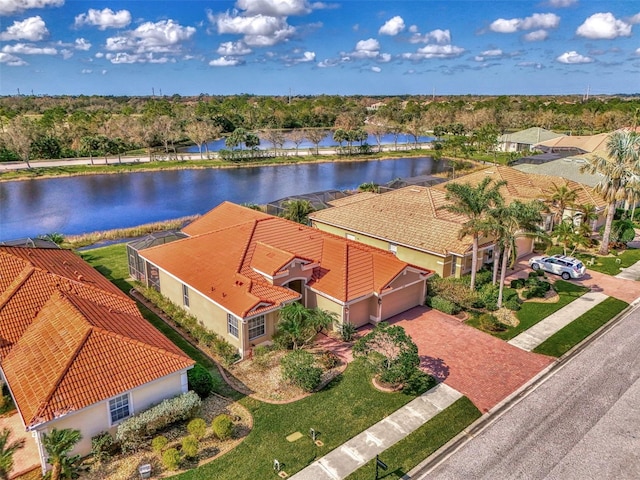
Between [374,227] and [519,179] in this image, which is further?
[519,179]

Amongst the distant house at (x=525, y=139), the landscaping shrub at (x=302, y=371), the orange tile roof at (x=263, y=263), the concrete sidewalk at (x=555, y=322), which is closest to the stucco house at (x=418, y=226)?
the orange tile roof at (x=263, y=263)

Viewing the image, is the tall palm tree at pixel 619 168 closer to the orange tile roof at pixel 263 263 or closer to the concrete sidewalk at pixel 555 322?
the concrete sidewalk at pixel 555 322

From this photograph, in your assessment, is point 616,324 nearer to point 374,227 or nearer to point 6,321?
point 374,227

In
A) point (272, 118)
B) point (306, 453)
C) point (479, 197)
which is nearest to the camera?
point (306, 453)

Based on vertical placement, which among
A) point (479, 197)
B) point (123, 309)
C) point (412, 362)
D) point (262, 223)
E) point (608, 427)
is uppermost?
point (479, 197)

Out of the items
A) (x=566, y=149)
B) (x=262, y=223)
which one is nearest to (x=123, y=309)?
(x=262, y=223)

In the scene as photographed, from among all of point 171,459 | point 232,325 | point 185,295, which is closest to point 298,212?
point 185,295

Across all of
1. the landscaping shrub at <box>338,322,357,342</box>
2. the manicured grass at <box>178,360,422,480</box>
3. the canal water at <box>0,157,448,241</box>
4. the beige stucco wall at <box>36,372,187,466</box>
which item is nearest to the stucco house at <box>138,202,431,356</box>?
the landscaping shrub at <box>338,322,357,342</box>
